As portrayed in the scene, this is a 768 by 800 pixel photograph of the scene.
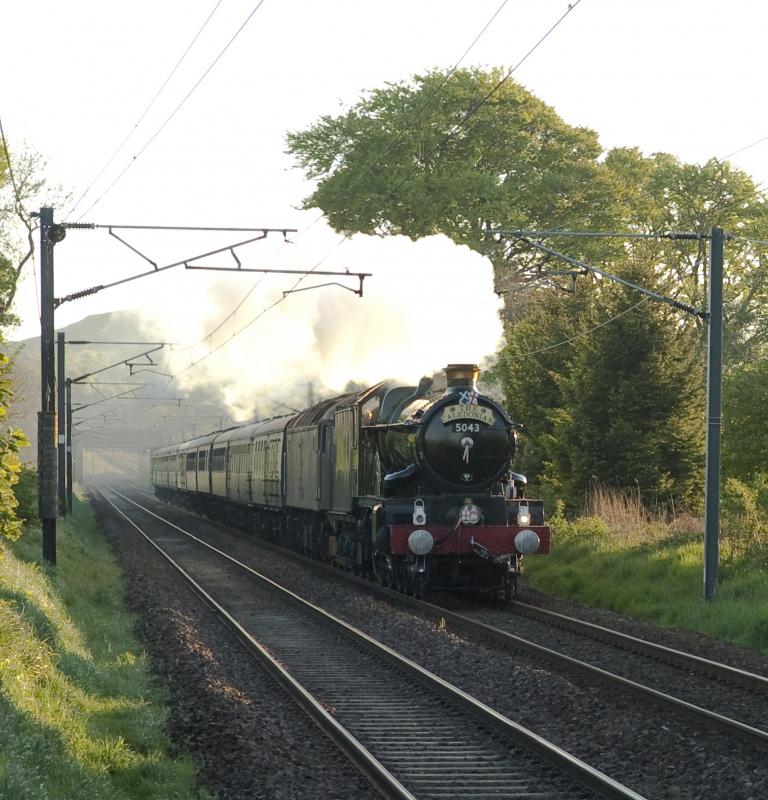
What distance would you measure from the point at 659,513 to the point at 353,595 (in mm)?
8412

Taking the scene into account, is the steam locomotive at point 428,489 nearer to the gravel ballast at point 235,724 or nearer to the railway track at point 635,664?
the railway track at point 635,664

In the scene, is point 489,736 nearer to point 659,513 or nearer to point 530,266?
point 659,513

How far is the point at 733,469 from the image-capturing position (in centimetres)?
2433

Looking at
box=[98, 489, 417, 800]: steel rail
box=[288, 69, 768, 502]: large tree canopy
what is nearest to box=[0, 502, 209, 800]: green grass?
box=[98, 489, 417, 800]: steel rail

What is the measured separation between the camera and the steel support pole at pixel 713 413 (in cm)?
1644

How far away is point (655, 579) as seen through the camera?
1823cm

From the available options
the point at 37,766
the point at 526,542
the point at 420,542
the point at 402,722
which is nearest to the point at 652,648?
the point at 526,542

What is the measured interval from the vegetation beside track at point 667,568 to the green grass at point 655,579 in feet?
0.04

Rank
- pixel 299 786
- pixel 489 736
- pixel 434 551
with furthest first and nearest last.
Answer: pixel 434 551 < pixel 489 736 < pixel 299 786

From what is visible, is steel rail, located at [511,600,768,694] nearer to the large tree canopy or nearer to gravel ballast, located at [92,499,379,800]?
gravel ballast, located at [92,499,379,800]

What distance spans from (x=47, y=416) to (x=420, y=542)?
7.23 metres

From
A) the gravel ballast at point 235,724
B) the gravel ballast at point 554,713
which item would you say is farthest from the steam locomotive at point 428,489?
the gravel ballast at point 235,724

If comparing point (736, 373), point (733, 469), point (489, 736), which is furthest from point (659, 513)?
point (489, 736)

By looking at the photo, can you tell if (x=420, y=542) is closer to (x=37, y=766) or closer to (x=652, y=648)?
(x=652, y=648)
